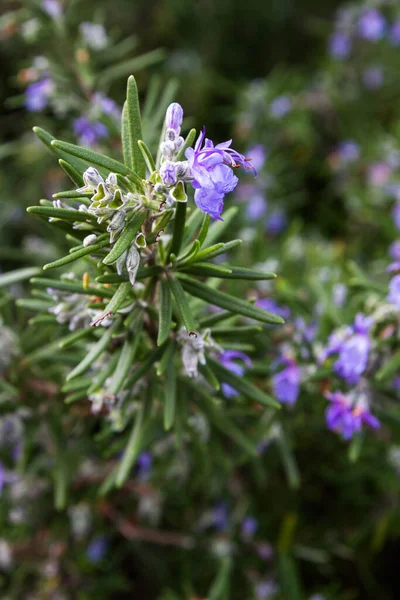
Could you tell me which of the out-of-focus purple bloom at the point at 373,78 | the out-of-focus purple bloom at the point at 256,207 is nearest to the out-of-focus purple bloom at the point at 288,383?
the out-of-focus purple bloom at the point at 256,207

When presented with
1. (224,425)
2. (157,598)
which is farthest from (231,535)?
(224,425)

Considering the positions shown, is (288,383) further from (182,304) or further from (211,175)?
(211,175)

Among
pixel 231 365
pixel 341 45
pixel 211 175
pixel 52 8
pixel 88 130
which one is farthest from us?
pixel 341 45

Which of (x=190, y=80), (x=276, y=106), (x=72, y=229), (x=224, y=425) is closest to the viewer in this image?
(x=72, y=229)

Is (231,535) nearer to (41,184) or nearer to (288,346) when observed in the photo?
(288,346)

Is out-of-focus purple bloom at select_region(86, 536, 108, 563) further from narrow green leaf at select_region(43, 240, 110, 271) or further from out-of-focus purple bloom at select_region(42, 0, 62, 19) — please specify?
out-of-focus purple bloom at select_region(42, 0, 62, 19)

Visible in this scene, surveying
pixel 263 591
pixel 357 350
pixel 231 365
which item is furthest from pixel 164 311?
pixel 263 591

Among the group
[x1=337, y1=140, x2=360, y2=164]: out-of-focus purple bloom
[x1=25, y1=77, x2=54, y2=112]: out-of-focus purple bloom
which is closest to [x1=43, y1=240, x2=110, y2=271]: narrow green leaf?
[x1=25, y1=77, x2=54, y2=112]: out-of-focus purple bloom
